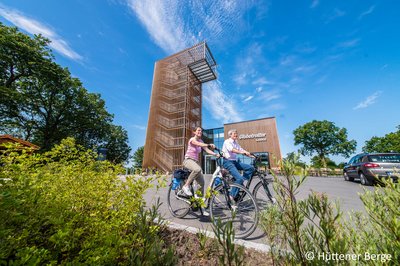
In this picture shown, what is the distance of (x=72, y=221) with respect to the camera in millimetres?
1327

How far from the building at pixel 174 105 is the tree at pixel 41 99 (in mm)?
8817

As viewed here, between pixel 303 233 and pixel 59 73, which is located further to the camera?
pixel 59 73

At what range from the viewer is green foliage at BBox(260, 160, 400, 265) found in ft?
2.59

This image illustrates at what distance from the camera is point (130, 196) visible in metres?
1.94

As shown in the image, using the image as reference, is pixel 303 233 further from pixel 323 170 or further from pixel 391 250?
pixel 323 170

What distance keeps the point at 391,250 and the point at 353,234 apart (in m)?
0.20

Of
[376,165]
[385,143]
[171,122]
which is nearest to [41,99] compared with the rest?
[171,122]

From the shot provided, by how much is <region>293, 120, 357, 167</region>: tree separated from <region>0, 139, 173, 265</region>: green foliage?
4909 centimetres

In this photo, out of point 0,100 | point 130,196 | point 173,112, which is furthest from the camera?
point 173,112

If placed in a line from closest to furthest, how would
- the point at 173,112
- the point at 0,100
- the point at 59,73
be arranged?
the point at 0,100, the point at 59,73, the point at 173,112

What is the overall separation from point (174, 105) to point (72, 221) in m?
29.3

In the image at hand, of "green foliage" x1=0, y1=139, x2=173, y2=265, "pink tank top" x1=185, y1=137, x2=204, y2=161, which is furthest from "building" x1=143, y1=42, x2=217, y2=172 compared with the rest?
"green foliage" x1=0, y1=139, x2=173, y2=265

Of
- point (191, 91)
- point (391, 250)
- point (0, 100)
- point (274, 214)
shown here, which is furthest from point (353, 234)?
point (191, 91)

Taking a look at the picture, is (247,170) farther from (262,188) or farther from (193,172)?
(193,172)
